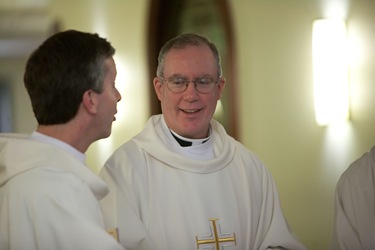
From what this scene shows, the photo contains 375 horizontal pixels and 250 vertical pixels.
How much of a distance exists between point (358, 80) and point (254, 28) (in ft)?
3.32

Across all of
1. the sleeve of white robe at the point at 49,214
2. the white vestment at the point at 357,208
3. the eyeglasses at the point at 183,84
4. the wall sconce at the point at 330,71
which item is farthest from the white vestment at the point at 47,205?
the wall sconce at the point at 330,71

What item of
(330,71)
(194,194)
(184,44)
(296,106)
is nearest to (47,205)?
(194,194)

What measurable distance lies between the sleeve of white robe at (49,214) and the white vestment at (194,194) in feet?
2.69

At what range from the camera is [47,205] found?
2.38 m

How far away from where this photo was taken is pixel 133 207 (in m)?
3.32

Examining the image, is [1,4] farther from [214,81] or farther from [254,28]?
[214,81]

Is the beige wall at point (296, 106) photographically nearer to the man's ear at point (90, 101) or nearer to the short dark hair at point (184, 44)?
the short dark hair at point (184, 44)

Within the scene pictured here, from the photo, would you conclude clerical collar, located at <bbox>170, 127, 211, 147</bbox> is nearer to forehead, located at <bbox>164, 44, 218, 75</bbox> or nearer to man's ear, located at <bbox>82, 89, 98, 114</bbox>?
forehead, located at <bbox>164, 44, 218, 75</bbox>

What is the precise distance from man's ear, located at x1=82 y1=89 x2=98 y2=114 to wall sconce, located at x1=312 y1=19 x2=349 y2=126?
2725 millimetres

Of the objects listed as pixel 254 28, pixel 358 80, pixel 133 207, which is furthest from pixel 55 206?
pixel 254 28

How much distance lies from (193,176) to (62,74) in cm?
118

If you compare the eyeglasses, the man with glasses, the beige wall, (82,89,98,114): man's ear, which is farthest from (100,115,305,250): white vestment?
the beige wall

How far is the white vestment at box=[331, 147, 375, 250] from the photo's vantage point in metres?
3.52

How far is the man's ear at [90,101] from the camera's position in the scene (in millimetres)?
2624
